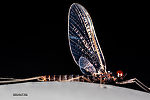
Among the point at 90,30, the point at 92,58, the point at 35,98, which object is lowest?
the point at 35,98

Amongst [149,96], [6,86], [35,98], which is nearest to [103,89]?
[149,96]

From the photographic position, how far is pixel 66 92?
1.46 metres

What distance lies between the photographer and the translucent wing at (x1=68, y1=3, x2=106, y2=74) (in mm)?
1997

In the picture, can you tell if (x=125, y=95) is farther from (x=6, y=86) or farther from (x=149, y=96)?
(x=6, y=86)

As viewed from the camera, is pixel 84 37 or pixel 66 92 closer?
pixel 66 92

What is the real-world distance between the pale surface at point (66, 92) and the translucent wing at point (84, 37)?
1.44 feet

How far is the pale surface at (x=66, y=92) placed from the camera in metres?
1.38

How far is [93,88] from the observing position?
63.9 inches

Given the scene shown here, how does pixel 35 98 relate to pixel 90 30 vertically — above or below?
below

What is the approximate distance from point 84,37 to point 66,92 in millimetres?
799

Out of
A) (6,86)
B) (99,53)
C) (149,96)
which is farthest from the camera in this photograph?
(99,53)

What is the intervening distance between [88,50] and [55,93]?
2.55ft

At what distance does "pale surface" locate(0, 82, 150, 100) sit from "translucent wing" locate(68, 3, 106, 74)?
0.44 metres

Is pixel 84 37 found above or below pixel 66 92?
above
